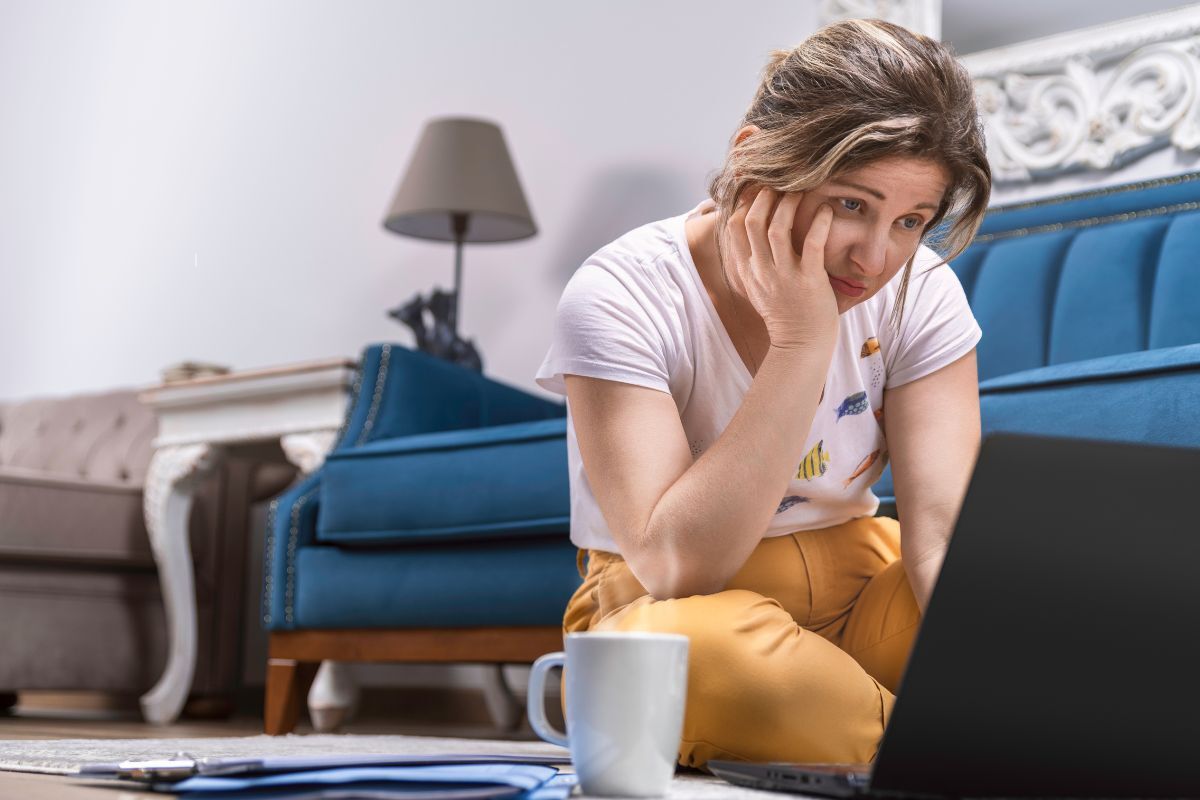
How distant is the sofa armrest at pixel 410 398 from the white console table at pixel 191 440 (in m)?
0.26

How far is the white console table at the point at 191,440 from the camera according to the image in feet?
7.46

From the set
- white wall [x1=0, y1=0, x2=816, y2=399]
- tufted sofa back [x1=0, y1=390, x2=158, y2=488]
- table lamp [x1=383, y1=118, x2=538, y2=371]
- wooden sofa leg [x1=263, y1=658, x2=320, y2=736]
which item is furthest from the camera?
tufted sofa back [x1=0, y1=390, x2=158, y2=488]

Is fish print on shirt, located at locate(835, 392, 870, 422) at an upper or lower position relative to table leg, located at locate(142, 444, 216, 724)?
upper

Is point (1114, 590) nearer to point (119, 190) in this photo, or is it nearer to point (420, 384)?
point (420, 384)

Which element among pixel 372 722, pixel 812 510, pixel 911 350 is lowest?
pixel 372 722

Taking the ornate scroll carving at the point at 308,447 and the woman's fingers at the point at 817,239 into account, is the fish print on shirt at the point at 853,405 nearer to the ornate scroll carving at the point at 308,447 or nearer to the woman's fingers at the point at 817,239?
the woman's fingers at the point at 817,239

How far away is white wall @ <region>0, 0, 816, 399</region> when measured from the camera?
2.72 m

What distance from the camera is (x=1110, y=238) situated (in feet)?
5.84

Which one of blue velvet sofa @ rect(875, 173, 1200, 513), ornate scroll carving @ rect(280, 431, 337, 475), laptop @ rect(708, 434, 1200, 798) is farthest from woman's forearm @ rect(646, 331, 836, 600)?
ornate scroll carving @ rect(280, 431, 337, 475)

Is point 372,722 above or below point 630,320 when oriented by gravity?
below

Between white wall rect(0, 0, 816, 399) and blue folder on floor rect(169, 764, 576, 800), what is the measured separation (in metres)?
2.03

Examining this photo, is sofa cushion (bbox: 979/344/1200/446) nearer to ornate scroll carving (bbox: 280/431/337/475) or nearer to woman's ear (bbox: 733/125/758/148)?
woman's ear (bbox: 733/125/758/148)

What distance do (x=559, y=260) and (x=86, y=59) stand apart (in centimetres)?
203

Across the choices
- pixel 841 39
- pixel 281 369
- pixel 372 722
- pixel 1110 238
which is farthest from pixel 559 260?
pixel 841 39
